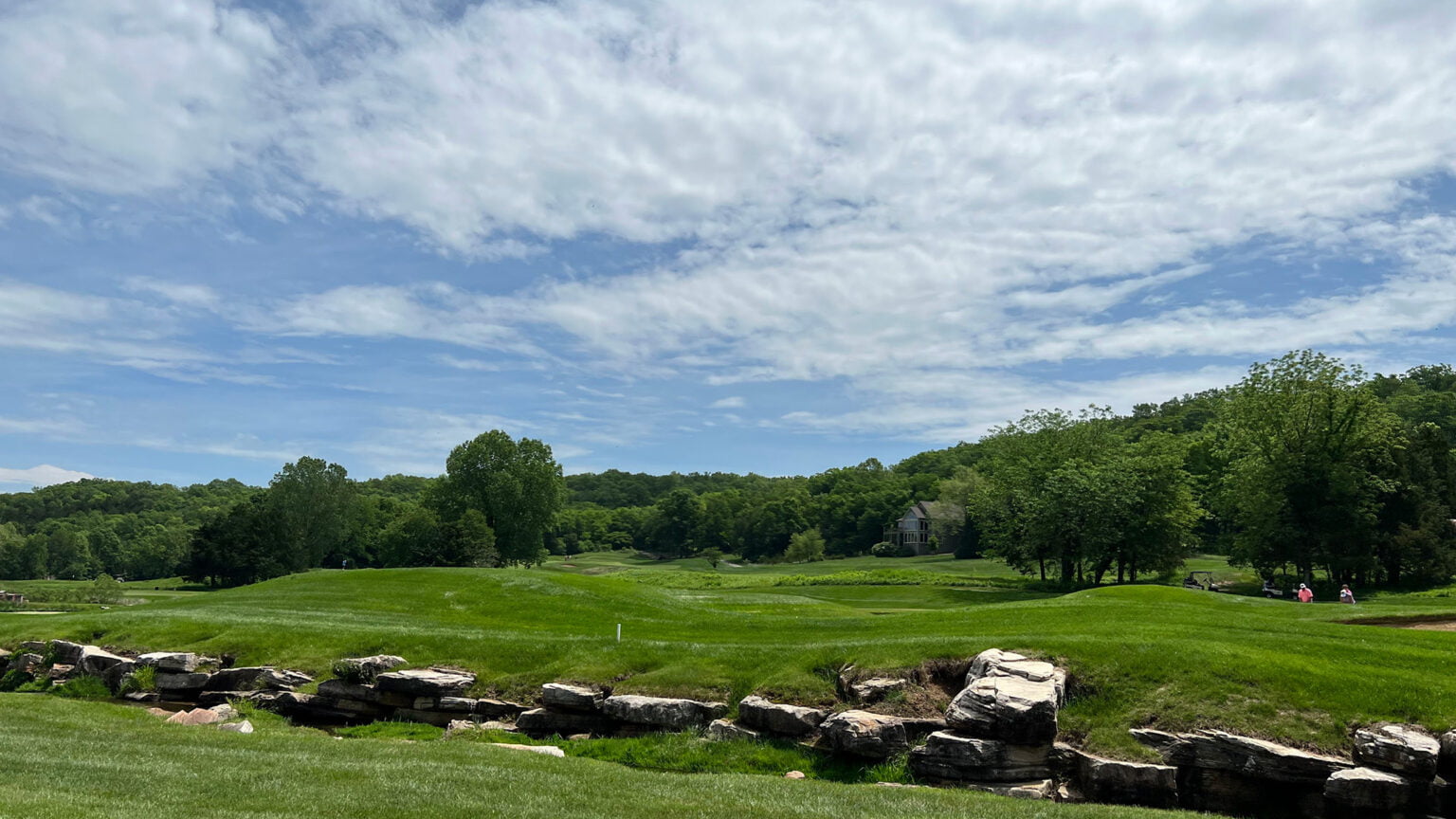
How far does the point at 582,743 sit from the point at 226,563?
8575 cm

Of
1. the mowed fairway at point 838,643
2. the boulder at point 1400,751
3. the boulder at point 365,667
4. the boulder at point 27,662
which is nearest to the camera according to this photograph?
the boulder at point 1400,751

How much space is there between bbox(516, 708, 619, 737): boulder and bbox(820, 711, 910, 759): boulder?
17.6 ft

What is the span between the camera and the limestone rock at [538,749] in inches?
614

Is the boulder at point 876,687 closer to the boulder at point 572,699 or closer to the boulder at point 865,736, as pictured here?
the boulder at point 865,736

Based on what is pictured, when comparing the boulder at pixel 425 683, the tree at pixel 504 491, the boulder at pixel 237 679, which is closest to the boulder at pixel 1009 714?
the boulder at pixel 425 683

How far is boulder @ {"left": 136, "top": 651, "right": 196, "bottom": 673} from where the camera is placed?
2262 centimetres

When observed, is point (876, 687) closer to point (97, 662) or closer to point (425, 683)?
point (425, 683)

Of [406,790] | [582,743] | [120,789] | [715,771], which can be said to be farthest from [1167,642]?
[120,789]

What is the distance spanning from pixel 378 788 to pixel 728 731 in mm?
7627

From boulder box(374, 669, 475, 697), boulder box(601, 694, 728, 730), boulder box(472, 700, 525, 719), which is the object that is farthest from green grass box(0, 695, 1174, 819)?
boulder box(374, 669, 475, 697)

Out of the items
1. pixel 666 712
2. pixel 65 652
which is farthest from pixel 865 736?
pixel 65 652

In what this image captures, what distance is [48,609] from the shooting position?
51.4 meters

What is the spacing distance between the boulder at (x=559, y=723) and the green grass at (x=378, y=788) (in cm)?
306

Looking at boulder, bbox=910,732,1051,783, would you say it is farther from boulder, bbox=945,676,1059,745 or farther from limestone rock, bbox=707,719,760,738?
limestone rock, bbox=707,719,760,738
